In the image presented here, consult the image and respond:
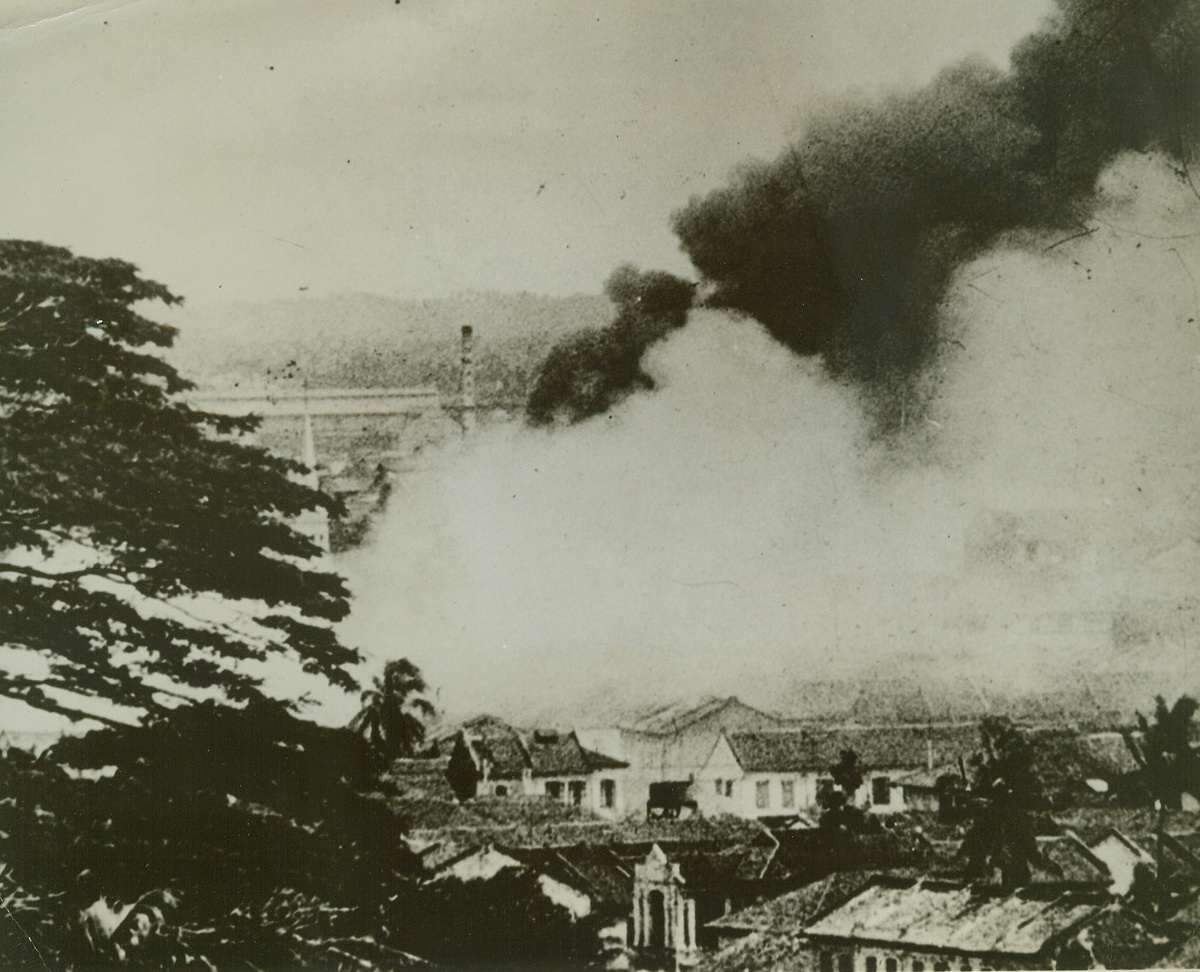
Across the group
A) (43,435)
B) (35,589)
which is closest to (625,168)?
(43,435)

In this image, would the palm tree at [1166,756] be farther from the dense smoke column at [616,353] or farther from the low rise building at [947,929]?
the dense smoke column at [616,353]

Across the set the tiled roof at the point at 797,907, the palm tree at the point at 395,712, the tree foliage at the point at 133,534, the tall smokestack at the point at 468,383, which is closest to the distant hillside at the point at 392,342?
the tall smokestack at the point at 468,383

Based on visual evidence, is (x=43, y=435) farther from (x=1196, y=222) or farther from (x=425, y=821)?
(x=1196, y=222)

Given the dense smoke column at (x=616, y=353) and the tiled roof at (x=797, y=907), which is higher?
the dense smoke column at (x=616, y=353)

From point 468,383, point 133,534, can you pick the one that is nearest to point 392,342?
point 468,383

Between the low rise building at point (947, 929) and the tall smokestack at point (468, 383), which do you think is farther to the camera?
the tall smokestack at point (468, 383)

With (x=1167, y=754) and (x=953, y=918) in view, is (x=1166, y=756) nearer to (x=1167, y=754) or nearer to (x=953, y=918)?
(x=1167, y=754)

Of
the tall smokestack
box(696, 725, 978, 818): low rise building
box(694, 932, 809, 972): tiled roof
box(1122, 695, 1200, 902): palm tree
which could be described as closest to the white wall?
box(696, 725, 978, 818): low rise building
